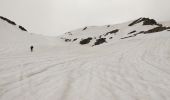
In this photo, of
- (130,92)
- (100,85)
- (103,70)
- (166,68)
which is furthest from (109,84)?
(166,68)

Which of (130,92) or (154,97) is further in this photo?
(130,92)

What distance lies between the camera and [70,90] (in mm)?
6062

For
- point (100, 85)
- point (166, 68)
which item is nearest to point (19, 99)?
point (100, 85)

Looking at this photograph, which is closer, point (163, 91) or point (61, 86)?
point (163, 91)

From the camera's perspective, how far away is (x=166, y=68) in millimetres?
8867

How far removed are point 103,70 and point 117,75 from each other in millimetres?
1023

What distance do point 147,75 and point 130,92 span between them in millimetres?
2133

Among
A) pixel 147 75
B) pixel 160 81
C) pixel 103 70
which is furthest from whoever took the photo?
pixel 103 70

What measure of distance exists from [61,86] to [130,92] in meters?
1.85

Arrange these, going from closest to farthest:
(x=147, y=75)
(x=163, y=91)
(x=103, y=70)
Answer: (x=163, y=91), (x=147, y=75), (x=103, y=70)

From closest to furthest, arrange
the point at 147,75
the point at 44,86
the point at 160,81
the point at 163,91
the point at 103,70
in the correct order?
the point at 163,91 < the point at 44,86 < the point at 160,81 < the point at 147,75 < the point at 103,70

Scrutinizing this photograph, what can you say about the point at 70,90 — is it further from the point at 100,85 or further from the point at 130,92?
the point at 130,92

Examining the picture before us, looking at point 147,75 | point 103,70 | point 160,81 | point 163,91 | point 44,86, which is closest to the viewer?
point 163,91

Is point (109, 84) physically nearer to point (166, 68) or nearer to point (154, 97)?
point (154, 97)
